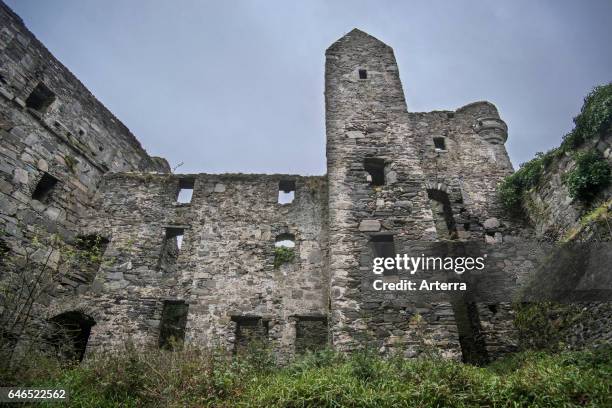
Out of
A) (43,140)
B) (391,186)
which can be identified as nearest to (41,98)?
(43,140)

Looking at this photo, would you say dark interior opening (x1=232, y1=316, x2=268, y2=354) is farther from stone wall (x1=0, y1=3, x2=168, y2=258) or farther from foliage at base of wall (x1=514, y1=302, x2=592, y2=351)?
foliage at base of wall (x1=514, y1=302, x2=592, y2=351)

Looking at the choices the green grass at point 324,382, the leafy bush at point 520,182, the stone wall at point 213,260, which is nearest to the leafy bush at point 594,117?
the leafy bush at point 520,182

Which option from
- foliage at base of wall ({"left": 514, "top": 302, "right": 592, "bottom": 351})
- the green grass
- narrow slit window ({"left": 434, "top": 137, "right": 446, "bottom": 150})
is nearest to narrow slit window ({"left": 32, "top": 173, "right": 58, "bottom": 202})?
the green grass

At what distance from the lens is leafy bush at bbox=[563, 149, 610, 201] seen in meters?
8.59

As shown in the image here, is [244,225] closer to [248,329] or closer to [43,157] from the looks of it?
[248,329]

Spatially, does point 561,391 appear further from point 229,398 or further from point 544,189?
point 544,189

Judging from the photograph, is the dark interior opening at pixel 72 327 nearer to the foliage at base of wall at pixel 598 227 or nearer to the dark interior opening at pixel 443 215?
the dark interior opening at pixel 443 215

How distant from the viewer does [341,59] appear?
1255 cm

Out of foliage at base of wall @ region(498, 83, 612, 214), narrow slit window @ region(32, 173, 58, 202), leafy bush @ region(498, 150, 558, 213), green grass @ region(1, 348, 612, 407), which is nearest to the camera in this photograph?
green grass @ region(1, 348, 612, 407)

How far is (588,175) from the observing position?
880 centimetres

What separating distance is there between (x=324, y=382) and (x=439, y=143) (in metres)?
10.9

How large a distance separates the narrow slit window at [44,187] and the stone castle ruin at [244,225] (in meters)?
0.03

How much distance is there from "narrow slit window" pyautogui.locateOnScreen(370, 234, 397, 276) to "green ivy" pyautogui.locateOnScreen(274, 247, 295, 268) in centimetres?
255

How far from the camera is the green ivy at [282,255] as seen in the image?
10194 mm
